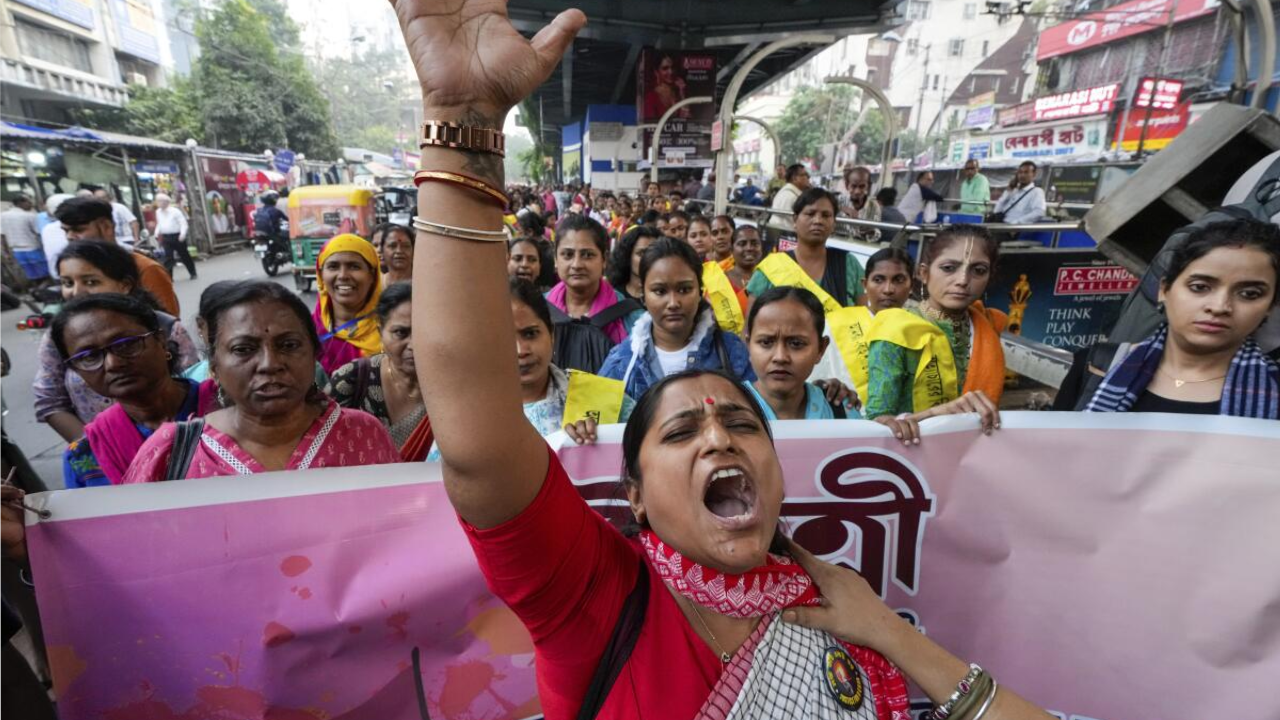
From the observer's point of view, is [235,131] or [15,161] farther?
[235,131]

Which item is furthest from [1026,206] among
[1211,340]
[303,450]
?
[303,450]

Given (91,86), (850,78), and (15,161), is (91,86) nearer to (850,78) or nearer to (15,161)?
(15,161)

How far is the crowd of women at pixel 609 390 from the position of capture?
936mm

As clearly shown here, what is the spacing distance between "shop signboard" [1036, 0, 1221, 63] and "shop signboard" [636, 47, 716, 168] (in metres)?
18.8

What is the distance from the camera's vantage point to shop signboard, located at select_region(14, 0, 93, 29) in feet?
90.4

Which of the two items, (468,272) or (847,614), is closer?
(468,272)

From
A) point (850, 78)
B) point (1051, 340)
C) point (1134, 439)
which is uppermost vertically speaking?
point (850, 78)

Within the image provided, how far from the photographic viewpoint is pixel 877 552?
1.78 meters

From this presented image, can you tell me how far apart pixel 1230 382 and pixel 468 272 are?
222cm

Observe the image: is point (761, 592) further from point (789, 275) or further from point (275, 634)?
point (789, 275)

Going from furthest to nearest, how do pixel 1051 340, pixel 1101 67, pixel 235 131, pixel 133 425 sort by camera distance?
1. pixel 1101 67
2. pixel 235 131
3. pixel 1051 340
4. pixel 133 425

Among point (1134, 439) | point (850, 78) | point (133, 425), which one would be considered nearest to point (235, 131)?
point (850, 78)

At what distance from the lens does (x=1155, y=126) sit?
23.0 m

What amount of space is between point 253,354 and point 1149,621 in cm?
264
